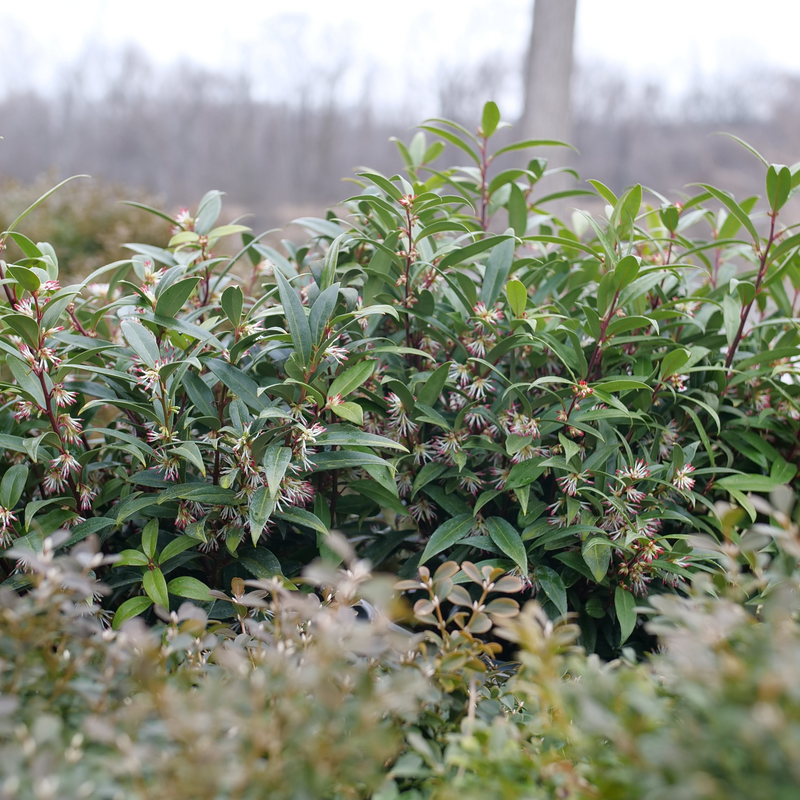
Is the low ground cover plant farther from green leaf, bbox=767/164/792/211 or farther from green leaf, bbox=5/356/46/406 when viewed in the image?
green leaf, bbox=767/164/792/211

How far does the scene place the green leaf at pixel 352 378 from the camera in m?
1.09

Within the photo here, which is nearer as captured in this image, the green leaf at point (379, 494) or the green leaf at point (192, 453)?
the green leaf at point (192, 453)

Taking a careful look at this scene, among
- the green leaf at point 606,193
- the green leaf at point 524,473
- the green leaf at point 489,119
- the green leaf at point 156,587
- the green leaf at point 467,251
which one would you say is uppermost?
the green leaf at point 489,119

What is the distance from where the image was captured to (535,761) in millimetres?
732

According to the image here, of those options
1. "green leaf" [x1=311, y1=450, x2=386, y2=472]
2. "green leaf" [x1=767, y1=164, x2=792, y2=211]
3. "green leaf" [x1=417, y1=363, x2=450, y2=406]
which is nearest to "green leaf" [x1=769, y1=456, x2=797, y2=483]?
"green leaf" [x1=767, y1=164, x2=792, y2=211]

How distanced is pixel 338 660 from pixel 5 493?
29.5 inches

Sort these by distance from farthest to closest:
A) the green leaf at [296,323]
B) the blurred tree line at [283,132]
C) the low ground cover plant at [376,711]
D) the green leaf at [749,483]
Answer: the blurred tree line at [283,132] < the green leaf at [749,483] < the green leaf at [296,323] < the low ground cover plant at [376,711]

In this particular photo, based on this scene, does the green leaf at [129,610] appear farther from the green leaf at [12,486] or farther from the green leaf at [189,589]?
the green leaf at [12,486]

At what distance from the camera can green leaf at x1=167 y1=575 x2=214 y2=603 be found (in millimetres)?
1104

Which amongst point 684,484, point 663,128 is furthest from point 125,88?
point 684,484

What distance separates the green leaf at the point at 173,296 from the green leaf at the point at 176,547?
1.28 feet

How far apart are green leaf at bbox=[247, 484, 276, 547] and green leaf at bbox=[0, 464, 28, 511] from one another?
16.6 inches

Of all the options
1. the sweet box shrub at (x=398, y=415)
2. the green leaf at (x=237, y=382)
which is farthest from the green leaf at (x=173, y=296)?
the green leaf at (x=237, y=382)

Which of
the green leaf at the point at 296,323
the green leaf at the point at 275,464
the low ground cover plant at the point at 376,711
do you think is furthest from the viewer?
the green leaf at the point at 296,323
